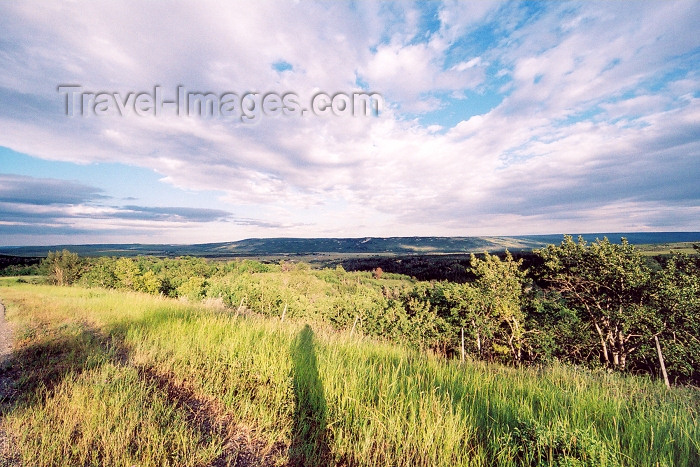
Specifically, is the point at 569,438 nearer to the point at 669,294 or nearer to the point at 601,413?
the point at 601,413

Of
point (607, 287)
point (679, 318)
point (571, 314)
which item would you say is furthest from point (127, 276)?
point (679, 318)

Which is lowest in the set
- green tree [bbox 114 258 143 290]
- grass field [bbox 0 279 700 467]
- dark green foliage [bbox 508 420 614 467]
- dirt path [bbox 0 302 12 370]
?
green tree [bbox 114 258 143 290]

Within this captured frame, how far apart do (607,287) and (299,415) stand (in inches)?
852

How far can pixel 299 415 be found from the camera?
140 inches

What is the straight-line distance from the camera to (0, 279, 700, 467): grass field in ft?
8.73

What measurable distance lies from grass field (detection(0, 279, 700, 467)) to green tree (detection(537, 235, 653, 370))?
602 inches

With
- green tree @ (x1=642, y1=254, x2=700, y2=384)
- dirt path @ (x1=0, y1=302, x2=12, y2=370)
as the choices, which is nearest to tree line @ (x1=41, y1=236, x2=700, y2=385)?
green tree @ (x1=642, y1=254, x2=700, y2=384)

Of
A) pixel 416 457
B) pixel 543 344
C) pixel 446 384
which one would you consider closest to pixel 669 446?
pixel 446 384

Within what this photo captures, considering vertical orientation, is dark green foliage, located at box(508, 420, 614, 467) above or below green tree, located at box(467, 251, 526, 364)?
above

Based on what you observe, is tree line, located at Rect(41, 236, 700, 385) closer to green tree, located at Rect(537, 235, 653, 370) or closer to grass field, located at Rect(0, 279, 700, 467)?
green tree, located at Rect(537, 235, 653, 370)

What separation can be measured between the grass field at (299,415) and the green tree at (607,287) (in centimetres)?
1530

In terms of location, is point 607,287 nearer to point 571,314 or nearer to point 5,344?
point 571,314

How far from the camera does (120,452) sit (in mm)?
2670

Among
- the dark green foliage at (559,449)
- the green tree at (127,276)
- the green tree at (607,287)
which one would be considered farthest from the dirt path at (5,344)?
the green tree at (127,276)
